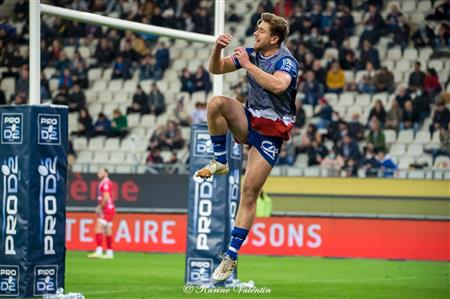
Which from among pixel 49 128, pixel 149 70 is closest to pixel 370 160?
pixel 149 70

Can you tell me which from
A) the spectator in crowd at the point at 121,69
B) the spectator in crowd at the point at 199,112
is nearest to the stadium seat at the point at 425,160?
the spectator in crowd at the point at 199,112

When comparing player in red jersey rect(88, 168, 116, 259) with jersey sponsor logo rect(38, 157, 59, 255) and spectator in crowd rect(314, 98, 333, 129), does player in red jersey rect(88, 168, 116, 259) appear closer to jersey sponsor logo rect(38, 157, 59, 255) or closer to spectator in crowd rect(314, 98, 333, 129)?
spectator in crowd rect(314, 98, 333, 129)

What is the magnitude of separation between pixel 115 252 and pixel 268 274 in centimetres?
702

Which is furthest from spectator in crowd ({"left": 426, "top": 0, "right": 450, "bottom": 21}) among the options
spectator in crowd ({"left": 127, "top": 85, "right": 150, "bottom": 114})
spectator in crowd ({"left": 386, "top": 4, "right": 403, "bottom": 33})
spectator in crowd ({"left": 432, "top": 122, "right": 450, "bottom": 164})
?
spectator in crowd ({"left": 127, "top": 85, "right": 150, "bottom": 114})

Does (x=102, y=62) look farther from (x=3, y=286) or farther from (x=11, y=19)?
(x=3, y=286)

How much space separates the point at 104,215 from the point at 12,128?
11288 millimetres

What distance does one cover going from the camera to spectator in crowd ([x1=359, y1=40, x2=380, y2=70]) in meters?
29.2

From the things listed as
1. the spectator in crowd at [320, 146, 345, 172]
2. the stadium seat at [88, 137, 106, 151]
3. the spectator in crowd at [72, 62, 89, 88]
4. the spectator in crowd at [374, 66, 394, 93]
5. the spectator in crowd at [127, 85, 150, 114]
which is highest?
the spectator in crowd at [374, 66, 394, 93]

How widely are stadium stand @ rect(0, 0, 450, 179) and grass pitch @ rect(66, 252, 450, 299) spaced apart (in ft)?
11.5

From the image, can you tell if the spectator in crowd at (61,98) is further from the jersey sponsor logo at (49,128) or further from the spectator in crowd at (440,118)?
the jersey sponsor logo at (49,128)

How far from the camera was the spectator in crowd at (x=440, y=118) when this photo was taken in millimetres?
27011

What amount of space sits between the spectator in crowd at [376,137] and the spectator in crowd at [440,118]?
4.03 feet

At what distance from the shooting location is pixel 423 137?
2719 centimetres

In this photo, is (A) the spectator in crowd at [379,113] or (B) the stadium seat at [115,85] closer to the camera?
(A) the spectator in crowd at [379,113]
